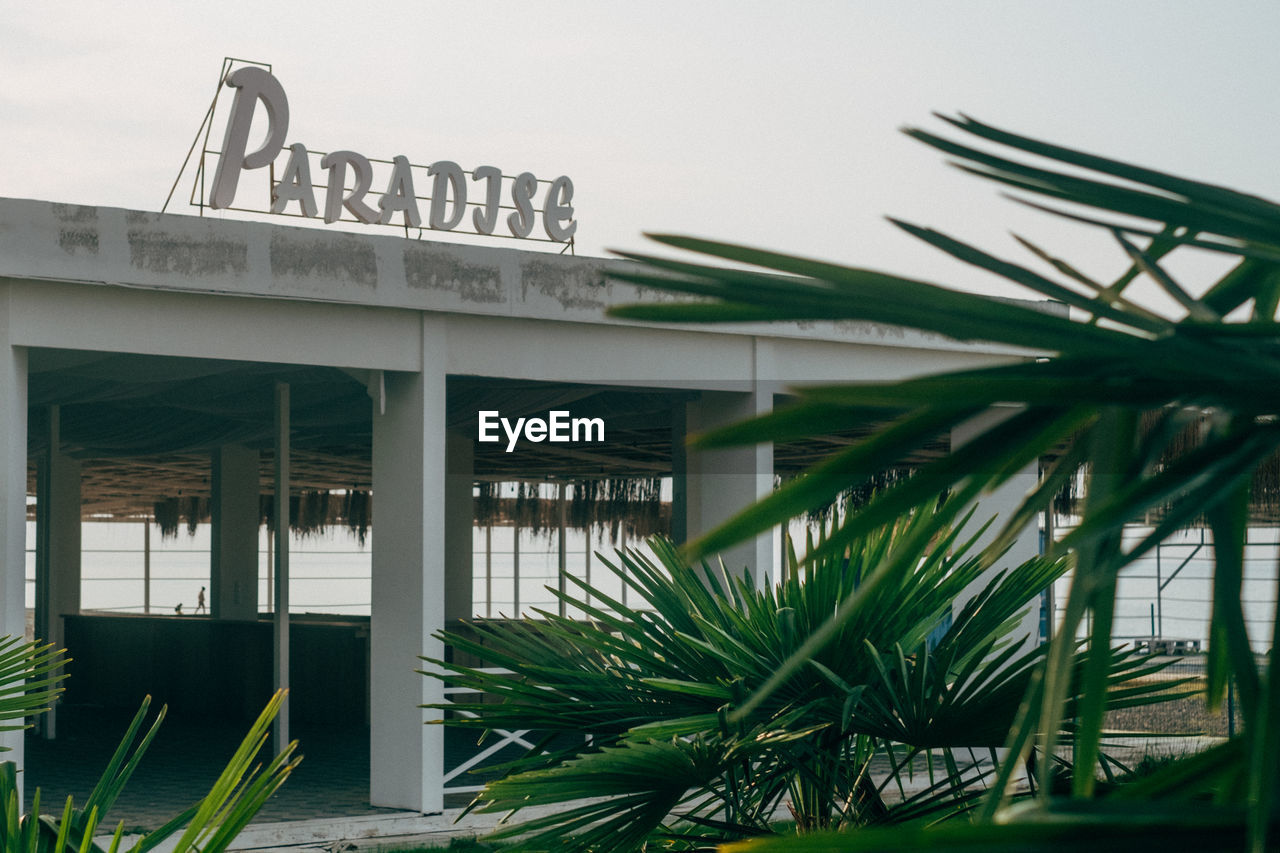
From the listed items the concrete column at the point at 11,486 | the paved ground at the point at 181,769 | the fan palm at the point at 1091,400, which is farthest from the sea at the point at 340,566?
the fan palm at the point at 1091,400

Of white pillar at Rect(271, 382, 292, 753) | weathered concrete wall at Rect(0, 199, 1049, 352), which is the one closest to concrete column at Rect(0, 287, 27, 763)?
weathered concrete wall at Rect(0, 199, 1049, 352)

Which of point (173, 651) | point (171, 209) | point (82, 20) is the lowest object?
point (173, 651)

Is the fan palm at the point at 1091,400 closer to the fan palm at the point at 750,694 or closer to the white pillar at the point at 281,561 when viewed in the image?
the fan palm at the point at 750,694

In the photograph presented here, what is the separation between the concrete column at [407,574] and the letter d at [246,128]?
1.70 metres

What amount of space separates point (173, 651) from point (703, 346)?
8034mm

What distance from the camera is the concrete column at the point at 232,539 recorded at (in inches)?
587

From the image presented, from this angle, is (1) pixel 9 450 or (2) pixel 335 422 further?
(2) pixel 335 422

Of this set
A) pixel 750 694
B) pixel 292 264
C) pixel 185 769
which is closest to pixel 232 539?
pixel 185 769

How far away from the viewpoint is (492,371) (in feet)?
29.1

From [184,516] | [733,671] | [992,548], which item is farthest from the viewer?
[184,516]

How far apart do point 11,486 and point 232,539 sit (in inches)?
298

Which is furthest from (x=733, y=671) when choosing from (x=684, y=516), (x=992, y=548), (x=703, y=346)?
(x=684, y=516)

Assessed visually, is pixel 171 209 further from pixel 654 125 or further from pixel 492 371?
pixel 654 125

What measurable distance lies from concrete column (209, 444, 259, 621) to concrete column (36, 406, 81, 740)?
1.53 m
